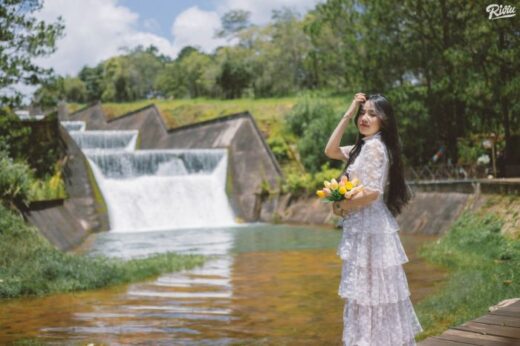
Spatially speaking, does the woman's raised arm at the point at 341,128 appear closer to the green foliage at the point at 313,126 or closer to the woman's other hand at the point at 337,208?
the woman's other hand at the point at 337,208

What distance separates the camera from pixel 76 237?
20531 millimetres

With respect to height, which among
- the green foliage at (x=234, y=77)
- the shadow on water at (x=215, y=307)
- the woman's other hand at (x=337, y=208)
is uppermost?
the green foliage at (x=234, y=77)

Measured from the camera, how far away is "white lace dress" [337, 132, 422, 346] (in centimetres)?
447

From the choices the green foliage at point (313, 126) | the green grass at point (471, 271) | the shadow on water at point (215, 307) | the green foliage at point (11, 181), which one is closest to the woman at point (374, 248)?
the green grass at point (471, 271)

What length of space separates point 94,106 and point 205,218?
980 inches

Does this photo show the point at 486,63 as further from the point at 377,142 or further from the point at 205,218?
the point at 377,142

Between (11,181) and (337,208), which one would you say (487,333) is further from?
(11,181)

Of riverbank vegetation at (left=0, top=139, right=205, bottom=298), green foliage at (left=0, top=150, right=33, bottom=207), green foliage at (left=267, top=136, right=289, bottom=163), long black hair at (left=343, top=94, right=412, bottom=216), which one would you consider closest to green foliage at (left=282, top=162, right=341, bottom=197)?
green foliage at (left=267, top=136, right=289, bottom=163)

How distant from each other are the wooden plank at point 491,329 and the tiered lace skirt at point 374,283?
0.72 meters

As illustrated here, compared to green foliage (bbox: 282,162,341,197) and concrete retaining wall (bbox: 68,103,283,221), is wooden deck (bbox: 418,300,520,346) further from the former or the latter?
concrete retaining wall (bbox: 68,103,283,221)

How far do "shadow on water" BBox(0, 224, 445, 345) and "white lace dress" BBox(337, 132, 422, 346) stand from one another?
223 centimetres

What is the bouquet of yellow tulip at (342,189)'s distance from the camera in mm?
4422

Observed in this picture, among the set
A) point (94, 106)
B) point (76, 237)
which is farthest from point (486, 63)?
point (94, 106)

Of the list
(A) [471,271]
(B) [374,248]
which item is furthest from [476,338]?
(A) [471,271]
